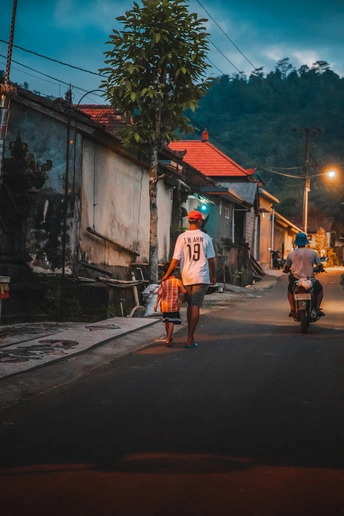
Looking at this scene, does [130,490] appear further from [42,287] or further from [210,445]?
[42,287]

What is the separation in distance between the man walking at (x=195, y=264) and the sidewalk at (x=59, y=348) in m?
1.15

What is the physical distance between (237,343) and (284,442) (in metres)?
6.15

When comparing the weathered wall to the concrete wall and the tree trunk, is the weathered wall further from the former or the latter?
the tree trunk

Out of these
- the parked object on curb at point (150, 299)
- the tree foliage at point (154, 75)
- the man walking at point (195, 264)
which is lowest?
the parked object on curb at point (150, 299)

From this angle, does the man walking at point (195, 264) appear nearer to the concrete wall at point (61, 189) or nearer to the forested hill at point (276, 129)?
the concrete wall at point (61, 189)

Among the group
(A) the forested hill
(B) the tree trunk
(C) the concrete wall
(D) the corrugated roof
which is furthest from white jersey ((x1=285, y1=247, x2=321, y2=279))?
(A) the forested hill

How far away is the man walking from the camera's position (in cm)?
1145

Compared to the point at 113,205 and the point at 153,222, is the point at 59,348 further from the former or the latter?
the point at 113,205

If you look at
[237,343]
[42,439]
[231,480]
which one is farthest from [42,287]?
[231,480]

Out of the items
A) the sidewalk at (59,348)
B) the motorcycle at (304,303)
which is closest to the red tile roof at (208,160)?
the sidewalk at (59,348)

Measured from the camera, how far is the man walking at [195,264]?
11.4m

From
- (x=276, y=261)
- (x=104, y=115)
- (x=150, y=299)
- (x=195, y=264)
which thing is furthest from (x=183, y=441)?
(x=276, y=261)

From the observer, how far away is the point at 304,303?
1307 cm

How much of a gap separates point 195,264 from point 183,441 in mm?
6170
